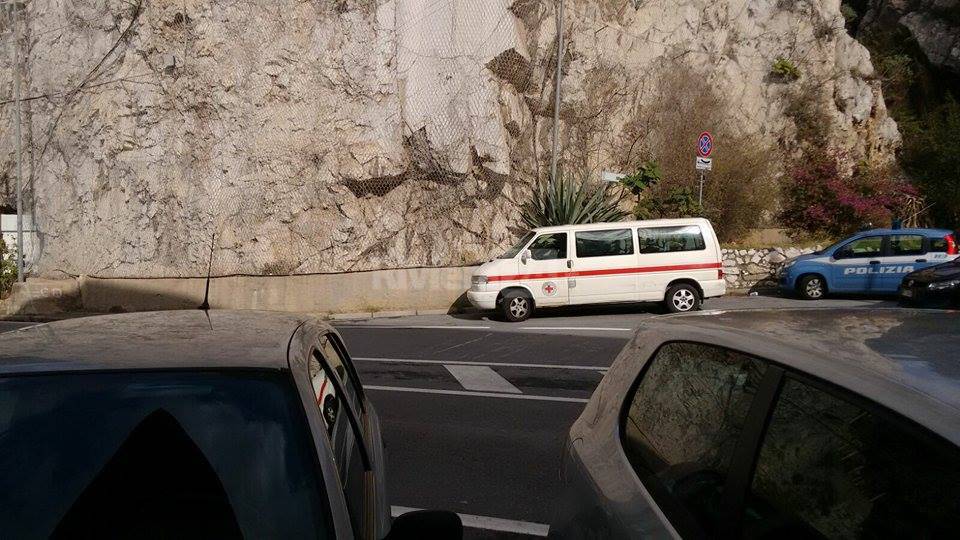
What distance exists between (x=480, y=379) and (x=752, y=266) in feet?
40.1

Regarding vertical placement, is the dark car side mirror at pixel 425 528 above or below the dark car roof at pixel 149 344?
below

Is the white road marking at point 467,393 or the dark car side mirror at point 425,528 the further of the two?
the white road marking at point 467,393

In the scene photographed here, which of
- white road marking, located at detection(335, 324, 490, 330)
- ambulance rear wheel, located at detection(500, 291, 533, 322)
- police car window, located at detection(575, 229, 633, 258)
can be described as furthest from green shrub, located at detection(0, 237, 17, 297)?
police car window, located at detection(575, 229, 633, 258)

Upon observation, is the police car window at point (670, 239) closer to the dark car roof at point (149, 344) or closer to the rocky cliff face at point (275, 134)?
the rocky cliff face at point (275, 134)

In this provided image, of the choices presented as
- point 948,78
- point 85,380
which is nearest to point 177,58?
point 85,380

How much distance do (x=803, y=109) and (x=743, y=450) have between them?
23.9 meters

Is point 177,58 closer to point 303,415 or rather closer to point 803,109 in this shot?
point 803,109

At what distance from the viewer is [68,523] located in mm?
2090

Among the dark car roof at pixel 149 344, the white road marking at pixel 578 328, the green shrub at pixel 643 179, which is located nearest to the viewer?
the dark car roof at pixel 149 344

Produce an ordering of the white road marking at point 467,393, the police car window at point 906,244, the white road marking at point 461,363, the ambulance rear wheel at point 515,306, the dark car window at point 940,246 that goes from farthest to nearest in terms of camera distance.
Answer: the police car window at point 906,244 < the dark car window at point 940,246 < the ambulance rear wheel at point 515,306 < the white road marking at point 461,363 < the white road marking at point 467,393

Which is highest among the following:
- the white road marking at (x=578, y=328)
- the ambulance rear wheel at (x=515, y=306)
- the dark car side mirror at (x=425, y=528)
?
the ambulance rear wheel at (x=515, y=306)

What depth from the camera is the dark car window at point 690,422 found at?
220 cm

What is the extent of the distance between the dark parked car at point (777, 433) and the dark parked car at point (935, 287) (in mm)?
13705

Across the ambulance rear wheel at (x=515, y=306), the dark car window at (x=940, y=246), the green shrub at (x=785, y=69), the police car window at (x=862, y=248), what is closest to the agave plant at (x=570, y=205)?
the ambulance rear wheel at (x=515, y=306)
